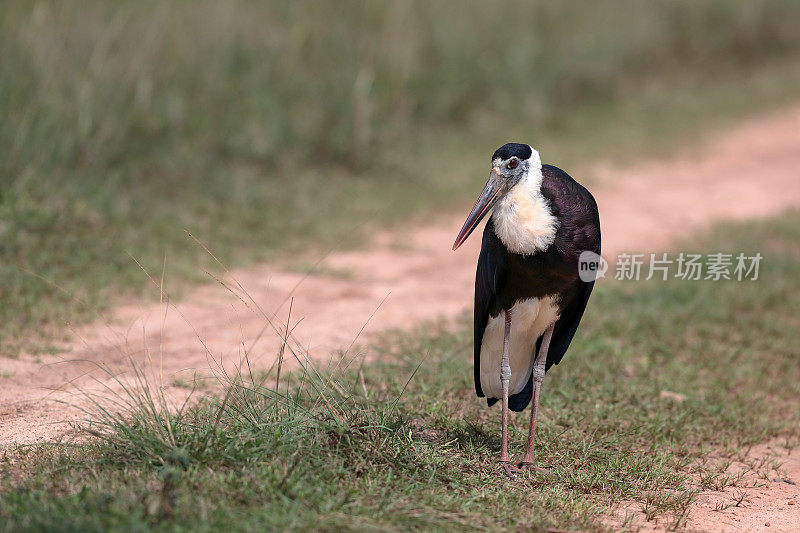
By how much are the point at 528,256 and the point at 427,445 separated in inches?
30.5

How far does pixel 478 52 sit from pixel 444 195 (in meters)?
2.63

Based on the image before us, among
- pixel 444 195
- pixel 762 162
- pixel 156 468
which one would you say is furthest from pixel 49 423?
pixel 762 162

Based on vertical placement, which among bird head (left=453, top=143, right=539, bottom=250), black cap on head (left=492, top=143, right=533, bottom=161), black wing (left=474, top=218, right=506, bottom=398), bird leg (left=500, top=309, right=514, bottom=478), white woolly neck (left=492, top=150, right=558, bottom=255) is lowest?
bird leg (left=500, top=309, right=514, bottom=478)

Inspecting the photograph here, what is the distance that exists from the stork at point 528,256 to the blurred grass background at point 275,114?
2.15m

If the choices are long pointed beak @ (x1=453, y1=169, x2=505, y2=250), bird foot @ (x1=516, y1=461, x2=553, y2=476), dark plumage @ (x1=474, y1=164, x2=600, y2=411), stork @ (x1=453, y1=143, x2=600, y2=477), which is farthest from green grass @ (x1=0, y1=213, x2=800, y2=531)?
long pointed beak @ (x1=453, y1=169, x2=505, y2=250)

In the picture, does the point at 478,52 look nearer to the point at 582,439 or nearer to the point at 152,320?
the point at 152,320

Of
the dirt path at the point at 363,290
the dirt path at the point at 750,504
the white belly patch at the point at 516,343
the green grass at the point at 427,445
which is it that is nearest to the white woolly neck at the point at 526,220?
the white belly patch at the point at 516,343

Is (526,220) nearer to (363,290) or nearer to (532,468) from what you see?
(532,468)

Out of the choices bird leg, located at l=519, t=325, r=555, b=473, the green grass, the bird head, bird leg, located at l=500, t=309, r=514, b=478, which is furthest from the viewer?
bird leg, located at l=519, t=325, r=555, b=473

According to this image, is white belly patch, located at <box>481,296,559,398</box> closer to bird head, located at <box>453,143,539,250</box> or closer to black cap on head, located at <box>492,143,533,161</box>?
bird head, located at <box>453,143,539,250</box>

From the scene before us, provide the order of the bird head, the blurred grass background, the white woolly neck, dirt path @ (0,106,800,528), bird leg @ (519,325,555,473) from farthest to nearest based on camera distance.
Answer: the blurred grass background → dirt path @ (0,106,800,528) → bird leg @ (519,325,555,473) → the bird head → the white woolly neck

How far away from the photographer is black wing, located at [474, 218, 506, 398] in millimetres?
3277

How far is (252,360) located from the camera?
14.0 ft

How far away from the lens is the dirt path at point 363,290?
13.1 ft
